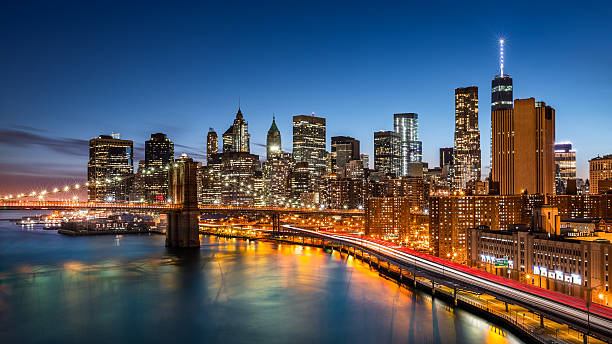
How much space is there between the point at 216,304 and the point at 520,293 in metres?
26.4

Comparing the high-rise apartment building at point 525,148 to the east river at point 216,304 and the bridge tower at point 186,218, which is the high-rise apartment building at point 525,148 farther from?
the bridge tower at point 186,218

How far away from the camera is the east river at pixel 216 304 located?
1361 inches

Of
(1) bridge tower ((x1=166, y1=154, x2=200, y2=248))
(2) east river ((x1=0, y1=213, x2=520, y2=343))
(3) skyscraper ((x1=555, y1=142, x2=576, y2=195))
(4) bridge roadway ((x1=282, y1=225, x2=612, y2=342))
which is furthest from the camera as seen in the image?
(3) skyscraper ((x1=555, y1=142, x2=576, y2=195))

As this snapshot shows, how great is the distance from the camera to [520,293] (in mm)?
35469

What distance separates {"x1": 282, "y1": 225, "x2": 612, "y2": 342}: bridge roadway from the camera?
28367 millimetres

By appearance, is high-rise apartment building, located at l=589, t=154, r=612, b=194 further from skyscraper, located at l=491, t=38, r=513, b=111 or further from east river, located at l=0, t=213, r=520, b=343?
east river, located at l=0, t=213, r=520, b=343

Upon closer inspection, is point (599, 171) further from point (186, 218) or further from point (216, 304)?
point (216, 304)

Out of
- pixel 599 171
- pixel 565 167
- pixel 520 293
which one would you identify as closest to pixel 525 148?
pixel 599 171

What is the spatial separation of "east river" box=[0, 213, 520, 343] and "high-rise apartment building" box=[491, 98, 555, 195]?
8370 centimetres

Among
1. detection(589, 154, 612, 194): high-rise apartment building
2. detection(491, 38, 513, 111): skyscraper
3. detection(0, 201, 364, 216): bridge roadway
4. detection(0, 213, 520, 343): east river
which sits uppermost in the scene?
detection(491, 38, 513, 111): skyscraper

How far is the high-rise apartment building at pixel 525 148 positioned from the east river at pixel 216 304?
275 feet

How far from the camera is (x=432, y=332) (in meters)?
33.9

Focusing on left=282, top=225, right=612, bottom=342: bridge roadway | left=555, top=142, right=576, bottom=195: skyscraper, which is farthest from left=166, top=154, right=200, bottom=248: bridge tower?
left=555, top=142, right=576, bottom=195: skyscraper

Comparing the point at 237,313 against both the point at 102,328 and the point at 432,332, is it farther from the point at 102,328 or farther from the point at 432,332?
the point at 432,332
